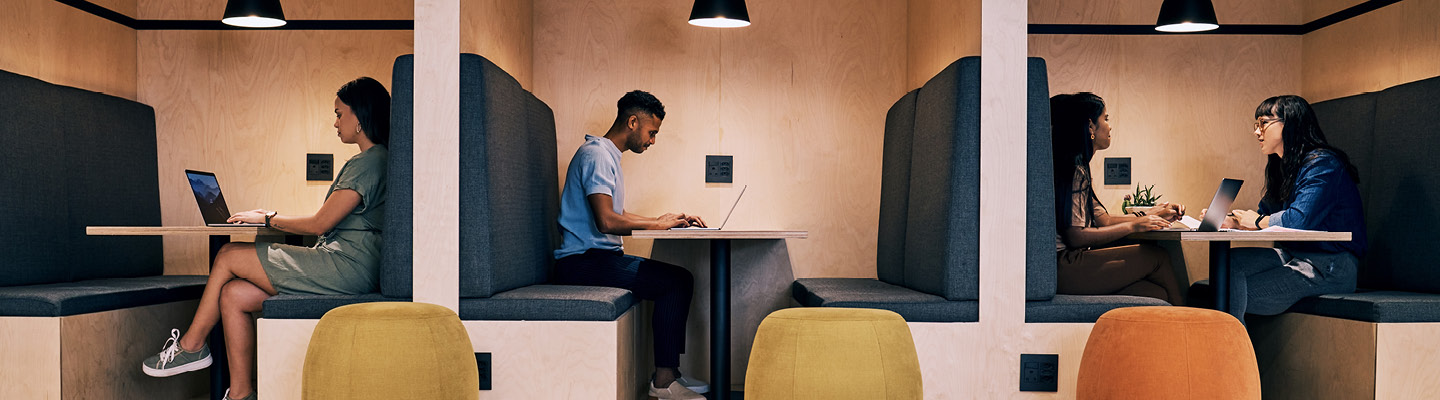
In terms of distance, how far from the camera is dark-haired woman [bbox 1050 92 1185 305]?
3.15 metres

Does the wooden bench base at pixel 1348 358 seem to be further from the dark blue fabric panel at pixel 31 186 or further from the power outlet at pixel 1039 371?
the dark blue fabric panel at pixel 31 186

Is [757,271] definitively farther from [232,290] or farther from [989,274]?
[232,290]

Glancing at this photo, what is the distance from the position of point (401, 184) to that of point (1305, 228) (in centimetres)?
300

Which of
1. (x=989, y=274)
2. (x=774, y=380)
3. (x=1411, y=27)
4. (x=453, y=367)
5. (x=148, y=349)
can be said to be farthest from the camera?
(x=1411, y=27)

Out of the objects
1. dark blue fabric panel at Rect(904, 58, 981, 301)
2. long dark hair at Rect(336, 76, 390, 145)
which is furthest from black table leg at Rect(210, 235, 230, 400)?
dark blue fabric panel at Rect(904, 58, 981, 301)

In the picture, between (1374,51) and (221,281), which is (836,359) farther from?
(1374,51)

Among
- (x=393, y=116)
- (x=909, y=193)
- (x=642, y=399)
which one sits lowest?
(x=642, y=399)

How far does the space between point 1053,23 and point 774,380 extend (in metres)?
2.58

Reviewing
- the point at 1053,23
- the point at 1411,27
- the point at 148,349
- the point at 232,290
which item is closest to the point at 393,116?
the point at 232,290

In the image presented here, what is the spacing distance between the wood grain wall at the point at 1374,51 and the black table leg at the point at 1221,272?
3.93ft

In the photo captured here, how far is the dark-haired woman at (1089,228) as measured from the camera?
315 cm

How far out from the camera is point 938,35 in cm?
346

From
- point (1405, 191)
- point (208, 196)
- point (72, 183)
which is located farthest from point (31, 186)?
point (1405, 191)

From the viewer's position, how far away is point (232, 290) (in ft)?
9.82
